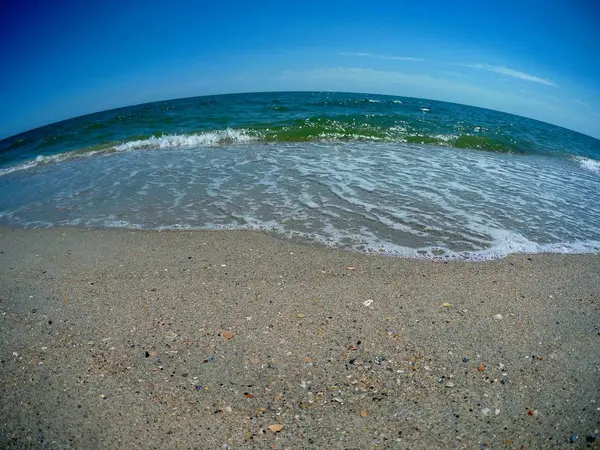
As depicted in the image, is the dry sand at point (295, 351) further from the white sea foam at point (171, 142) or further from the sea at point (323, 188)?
the white sea foam at point (171, 142)

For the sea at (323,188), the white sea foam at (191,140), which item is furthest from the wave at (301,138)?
the sea at (323,188)

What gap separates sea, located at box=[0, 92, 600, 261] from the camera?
614 cm

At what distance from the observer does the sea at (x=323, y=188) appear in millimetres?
6141

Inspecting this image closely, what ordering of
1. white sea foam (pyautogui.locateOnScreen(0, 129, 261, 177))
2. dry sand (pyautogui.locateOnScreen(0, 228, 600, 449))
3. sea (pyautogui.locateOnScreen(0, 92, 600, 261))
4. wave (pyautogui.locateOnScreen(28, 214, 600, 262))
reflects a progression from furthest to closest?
white sea foam (pyautogui.locateOnScreen(0, 129, 261, 177)) → sea (pyautogui.locateOnScreen(0, 92, 600, 261)) → wave (pyautogui.locateOnScreen(28, 214, 600, 262)) → dry sand (pyautogui.locateOnScreen(0, 228, 600, 449))

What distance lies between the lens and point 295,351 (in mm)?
3262

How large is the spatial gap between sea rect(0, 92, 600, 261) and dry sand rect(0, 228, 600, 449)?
1.11 meters

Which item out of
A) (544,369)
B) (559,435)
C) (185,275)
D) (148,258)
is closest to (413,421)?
(559,435)

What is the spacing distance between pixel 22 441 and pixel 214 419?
1325 millimetres

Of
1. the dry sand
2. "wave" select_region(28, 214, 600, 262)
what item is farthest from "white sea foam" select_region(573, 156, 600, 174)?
the dry sand

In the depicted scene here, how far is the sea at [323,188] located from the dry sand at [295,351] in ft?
3.65

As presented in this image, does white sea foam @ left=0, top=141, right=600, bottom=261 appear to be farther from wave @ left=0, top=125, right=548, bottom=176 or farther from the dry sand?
wave @ left=0, top=125, right=548, bottom=176

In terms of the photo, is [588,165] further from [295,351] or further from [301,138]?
[295,351]

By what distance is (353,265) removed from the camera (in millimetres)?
4852

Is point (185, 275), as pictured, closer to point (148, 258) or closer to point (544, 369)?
point (148, 258)
